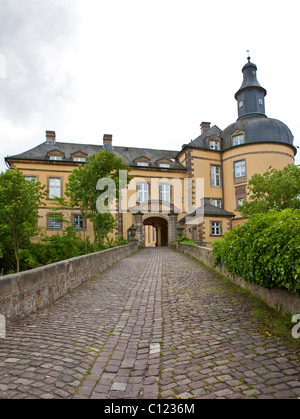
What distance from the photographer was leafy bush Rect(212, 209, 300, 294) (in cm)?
377

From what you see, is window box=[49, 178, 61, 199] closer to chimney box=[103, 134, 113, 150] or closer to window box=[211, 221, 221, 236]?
chimney box=[103, 134, 113, 150]

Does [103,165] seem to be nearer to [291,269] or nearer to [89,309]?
[89,309]

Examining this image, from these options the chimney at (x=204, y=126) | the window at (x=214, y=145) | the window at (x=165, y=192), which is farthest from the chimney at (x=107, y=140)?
the window at (x=214, y=145)

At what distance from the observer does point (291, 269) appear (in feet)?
12.3

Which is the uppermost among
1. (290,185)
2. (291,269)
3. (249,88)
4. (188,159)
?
(249,88)

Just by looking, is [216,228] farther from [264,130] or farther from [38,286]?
[38,286]

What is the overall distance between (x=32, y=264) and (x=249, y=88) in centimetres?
2963

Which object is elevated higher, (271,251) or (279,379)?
(271,251)

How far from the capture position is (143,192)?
31.9 m

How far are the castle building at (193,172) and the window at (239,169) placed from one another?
0.10 metres

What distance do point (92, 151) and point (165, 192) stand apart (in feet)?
30.9

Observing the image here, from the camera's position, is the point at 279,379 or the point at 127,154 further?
the point at 127,154

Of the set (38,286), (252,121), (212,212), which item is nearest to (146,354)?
(38,286)
